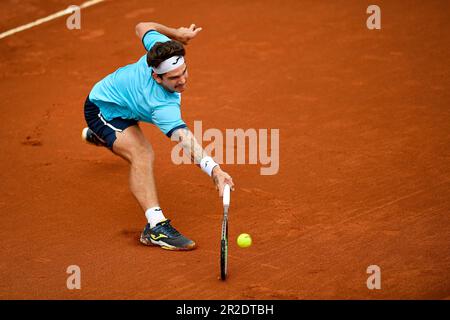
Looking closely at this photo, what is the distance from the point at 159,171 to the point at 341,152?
1948 mm

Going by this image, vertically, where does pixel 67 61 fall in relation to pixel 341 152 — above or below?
above

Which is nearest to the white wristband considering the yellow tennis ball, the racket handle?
the racket handle

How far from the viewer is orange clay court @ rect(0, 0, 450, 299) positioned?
274 inches

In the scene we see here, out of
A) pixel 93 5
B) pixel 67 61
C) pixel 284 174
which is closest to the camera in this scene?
pixel 284 174

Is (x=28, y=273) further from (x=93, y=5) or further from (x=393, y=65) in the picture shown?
(x=93, y=5)

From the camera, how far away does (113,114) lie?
7891mm

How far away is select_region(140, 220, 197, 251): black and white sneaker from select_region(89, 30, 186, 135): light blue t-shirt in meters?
0.89

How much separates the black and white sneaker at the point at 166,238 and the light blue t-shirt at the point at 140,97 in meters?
0.89

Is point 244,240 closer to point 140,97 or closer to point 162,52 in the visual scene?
point 140,97

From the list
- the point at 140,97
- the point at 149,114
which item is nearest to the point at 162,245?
→ the point at 149,114

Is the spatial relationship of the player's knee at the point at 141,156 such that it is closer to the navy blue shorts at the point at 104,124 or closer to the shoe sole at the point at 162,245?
the navy blue shorts at the point at 104,124

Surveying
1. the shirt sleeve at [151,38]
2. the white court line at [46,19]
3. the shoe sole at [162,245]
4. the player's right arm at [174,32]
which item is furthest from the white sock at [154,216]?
the white court line at [46,19]

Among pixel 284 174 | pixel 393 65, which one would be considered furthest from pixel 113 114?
pixel 393 65

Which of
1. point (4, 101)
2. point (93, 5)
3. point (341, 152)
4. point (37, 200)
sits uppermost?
point (93, 5)
